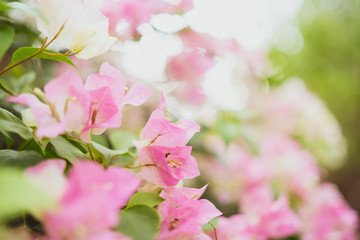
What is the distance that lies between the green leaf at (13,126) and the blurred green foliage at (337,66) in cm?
242

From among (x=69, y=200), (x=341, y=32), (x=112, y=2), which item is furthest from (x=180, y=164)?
(x=341, y=32)

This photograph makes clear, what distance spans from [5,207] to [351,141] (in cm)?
289

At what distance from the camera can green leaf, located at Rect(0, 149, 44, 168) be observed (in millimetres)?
285

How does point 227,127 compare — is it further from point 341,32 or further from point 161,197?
point 341,32

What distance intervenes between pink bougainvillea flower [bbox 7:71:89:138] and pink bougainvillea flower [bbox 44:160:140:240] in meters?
0.08

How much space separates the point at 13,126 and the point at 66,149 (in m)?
0.06

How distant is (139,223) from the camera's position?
28cm

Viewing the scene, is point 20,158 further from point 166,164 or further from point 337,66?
point 337,66

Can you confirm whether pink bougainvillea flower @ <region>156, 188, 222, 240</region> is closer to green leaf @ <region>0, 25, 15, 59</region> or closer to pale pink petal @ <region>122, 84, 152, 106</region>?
pale pink petal @ <region>122, 84, 152, 106</region>

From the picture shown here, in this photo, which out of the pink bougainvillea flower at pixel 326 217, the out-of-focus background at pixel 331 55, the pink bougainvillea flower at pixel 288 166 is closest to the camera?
the pink bougainvillea flower at pixel 326 217

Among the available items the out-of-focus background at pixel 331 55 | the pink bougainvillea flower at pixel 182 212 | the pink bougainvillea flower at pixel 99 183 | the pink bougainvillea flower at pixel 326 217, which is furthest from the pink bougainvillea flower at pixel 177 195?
the out-of-focus background at pixel 331 55

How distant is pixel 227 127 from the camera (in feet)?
2.56

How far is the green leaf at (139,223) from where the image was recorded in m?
0.27

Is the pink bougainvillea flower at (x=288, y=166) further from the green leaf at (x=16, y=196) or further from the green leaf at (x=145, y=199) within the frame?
the green leaf at (x=16, y=196)
